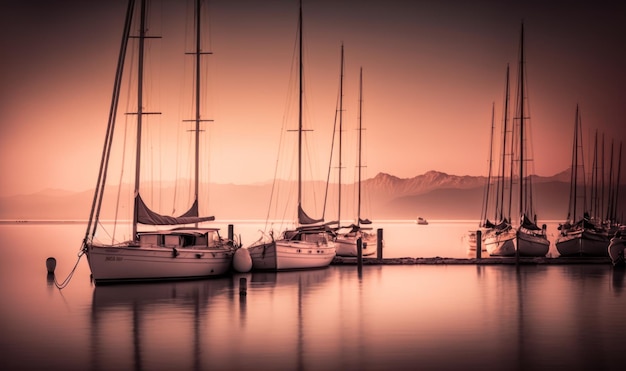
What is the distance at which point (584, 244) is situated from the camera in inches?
2608

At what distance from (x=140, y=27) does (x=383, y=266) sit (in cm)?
2165

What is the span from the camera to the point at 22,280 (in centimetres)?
4684

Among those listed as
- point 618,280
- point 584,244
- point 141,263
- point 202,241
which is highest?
point 202,241

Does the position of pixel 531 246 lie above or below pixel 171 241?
below

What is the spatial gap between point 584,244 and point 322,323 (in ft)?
140

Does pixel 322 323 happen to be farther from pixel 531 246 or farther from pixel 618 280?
pixel 531 246

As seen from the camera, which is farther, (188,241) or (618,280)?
(618,280)

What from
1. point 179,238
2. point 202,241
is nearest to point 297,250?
point 202,241

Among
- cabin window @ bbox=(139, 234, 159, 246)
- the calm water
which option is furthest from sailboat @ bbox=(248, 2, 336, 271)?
cabin window @ bbox=(139, 234, 159, 246)

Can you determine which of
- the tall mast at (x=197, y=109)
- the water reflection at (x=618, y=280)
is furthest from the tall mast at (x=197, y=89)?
the water reflection at (x=618, y=280)

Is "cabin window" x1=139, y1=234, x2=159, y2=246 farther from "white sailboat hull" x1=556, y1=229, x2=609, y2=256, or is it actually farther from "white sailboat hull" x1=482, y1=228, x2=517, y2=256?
"white sailboat hull" x1=556, y1=229, x2=609, y2=256

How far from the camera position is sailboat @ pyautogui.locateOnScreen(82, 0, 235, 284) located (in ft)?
132

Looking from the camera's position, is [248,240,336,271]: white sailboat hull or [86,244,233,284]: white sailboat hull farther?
[248,240,336,271]: white sailboat hull

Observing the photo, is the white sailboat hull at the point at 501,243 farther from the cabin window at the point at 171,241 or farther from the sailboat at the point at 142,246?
the cabin window at the point at 171,241
